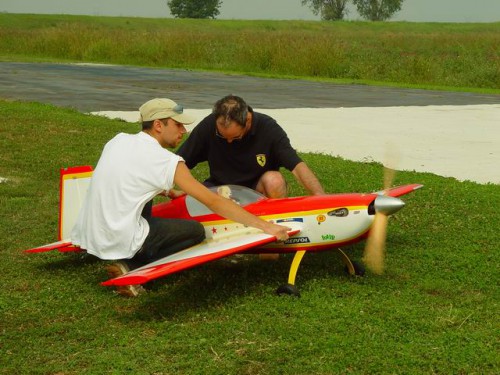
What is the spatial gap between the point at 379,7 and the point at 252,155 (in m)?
132

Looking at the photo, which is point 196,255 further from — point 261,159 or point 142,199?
point 261,159

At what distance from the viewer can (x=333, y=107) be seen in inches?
756

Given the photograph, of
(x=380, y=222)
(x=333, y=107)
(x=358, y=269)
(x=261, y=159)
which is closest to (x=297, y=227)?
(x=380, y=222)

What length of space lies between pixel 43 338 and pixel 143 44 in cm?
3588

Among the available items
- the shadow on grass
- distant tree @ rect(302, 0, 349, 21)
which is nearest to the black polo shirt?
the shadow on grass

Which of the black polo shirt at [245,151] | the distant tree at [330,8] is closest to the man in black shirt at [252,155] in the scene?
the black polo shirt at [245,151]

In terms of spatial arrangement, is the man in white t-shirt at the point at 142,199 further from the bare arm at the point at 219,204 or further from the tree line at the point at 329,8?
the tree line at the point at 329,8

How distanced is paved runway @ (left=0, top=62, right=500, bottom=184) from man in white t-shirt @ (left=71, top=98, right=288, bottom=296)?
5.51 metres

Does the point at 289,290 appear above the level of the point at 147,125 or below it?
below

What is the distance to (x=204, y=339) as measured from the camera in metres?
5.11

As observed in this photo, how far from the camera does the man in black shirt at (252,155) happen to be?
264 inches

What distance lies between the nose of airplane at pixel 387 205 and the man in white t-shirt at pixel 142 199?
2.37ft

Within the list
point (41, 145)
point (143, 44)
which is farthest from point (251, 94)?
point (143, 44)

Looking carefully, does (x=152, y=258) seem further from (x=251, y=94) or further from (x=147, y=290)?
(x=251, y=94)
